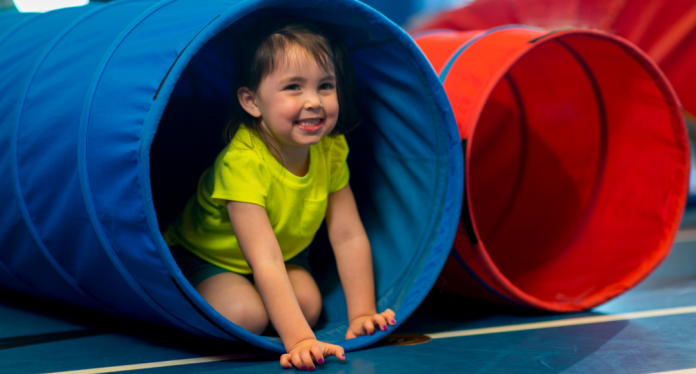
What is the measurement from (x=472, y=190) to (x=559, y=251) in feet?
1.15

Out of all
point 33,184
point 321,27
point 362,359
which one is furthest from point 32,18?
point 362,359

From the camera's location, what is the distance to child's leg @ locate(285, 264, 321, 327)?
1.60 meters

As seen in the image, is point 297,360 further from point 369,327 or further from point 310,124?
point 310,124

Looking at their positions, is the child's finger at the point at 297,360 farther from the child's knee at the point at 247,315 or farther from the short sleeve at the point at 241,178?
the short sleeve at the point at 241,178

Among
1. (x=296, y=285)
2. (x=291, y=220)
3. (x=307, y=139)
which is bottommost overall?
(x=296, y=285)

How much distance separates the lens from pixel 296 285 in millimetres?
1635

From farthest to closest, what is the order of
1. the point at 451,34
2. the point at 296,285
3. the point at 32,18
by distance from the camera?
the point at 451,34 → the point at 32,18 → the point at 296,285

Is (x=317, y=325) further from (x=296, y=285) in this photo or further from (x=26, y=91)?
(x=26, y=91)

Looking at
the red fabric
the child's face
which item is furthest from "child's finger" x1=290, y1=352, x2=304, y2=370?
the red fabric

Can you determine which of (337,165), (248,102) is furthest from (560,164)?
(248,102)

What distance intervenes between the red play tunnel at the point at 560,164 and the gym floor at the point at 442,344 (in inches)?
3.4

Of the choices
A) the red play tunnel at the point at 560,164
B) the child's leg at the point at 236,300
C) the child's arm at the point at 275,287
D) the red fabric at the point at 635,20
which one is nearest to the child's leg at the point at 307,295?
the child's leg at the point at 236,300

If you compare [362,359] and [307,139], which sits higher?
[307,139]

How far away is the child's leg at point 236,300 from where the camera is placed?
1.48 m
